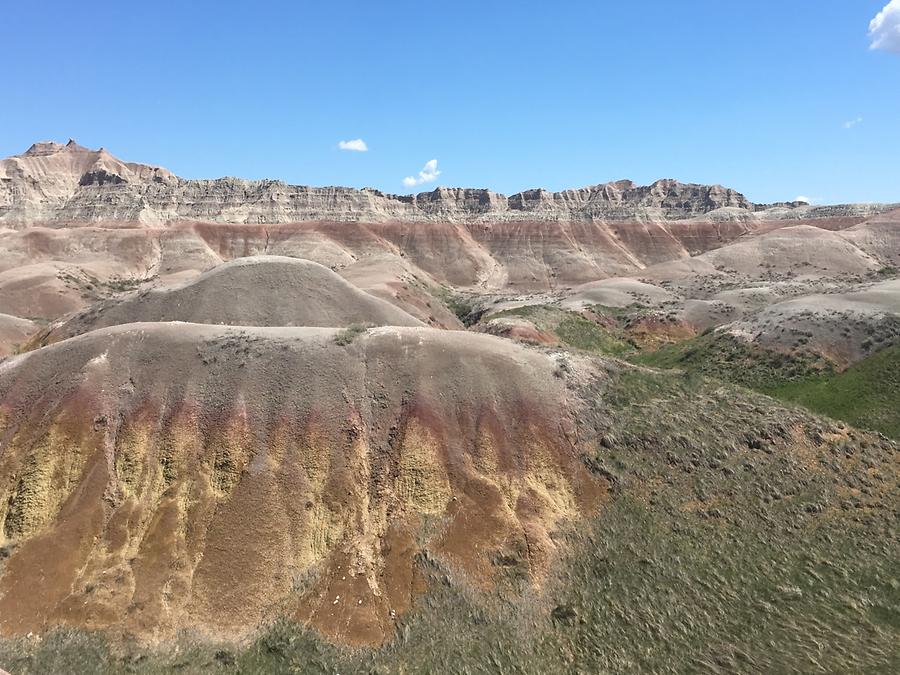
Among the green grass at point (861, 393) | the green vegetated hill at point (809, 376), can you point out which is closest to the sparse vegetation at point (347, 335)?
the green grass at point (861, 393)

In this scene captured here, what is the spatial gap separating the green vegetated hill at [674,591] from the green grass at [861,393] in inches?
215

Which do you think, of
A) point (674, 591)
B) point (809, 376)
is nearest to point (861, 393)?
point (809, 376)

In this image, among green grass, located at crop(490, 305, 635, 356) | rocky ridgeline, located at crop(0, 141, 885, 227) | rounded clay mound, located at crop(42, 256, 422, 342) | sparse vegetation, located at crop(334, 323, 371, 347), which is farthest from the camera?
rocky ridgeline, located at crop(0, 141, 885, 227)

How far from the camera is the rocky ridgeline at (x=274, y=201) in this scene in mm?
137375

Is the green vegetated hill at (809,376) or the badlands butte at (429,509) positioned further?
the green vegetated hill at (809,376)

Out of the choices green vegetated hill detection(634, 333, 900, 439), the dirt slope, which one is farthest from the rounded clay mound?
green vegetated hill detection(634, 333, 900, 439)

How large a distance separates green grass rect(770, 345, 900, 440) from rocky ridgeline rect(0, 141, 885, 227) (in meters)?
115

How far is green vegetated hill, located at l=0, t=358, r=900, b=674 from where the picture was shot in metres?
16.4

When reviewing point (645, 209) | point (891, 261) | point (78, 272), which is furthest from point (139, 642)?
point (645, 209)

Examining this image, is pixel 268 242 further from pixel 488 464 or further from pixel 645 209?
pixel 488 464

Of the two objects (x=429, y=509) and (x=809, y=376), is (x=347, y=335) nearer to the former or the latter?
(x=429, y=509)

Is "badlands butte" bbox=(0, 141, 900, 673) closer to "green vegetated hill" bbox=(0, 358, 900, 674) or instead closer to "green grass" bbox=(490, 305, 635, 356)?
"green vegetated hill" bbox=(0, 358, 900, 674)

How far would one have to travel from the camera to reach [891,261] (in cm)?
9956

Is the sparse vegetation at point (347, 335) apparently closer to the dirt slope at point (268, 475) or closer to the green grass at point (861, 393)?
the dirt slope at point (268, 475)
